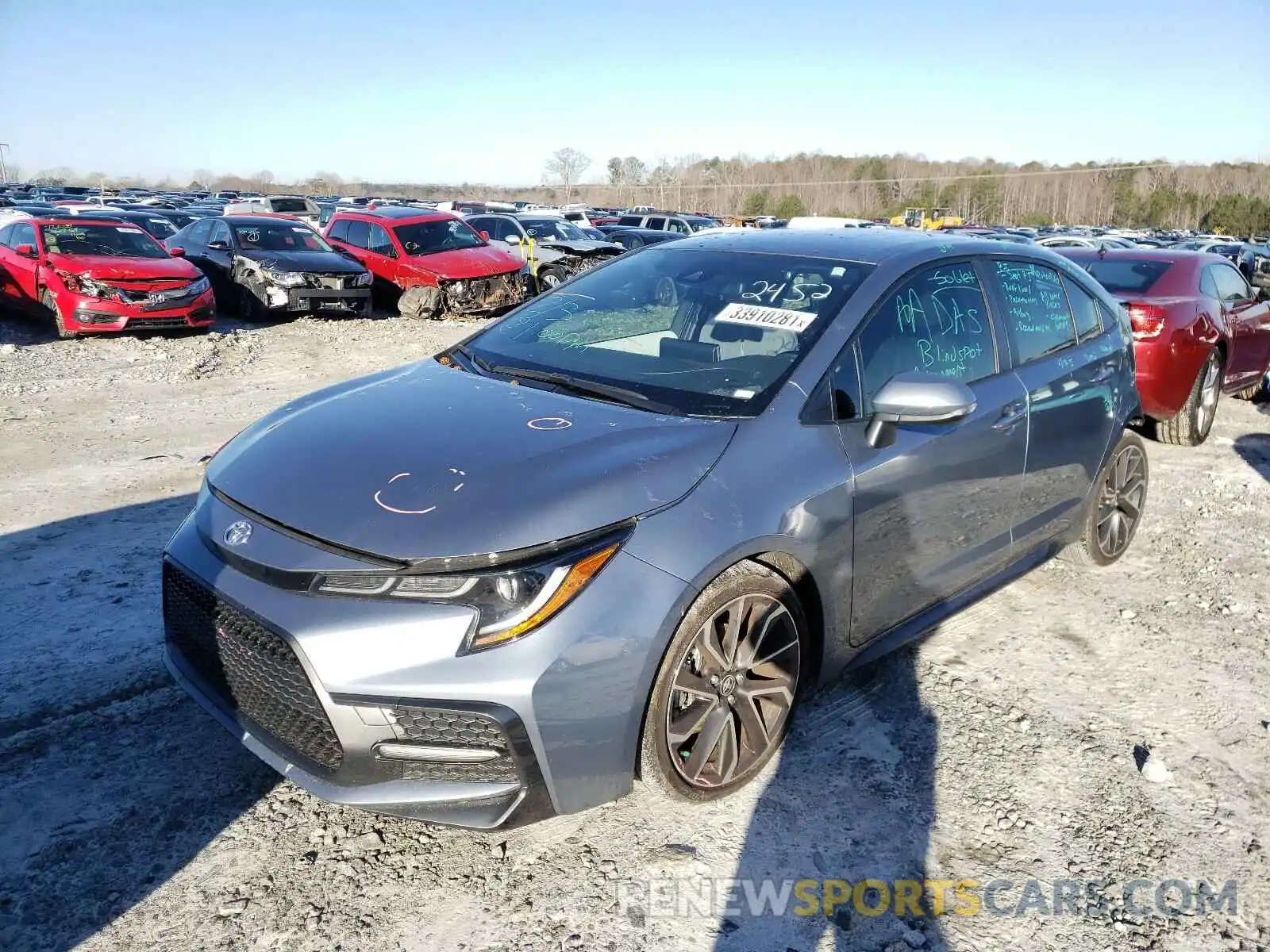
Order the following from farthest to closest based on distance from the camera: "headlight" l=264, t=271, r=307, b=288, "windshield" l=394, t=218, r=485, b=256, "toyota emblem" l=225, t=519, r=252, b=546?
"windshield" l=394, t=218, r=485, b=256 < "headlight" l=264, t=271, r=307, b=288 < "toyota emblem" l=225, t=519, r=252, b=546

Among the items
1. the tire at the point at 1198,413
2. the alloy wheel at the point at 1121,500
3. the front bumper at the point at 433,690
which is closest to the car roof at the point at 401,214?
the tire at the point at 1198,413

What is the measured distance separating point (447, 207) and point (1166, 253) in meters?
27.9

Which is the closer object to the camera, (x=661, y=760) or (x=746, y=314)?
(x=661, y=760)

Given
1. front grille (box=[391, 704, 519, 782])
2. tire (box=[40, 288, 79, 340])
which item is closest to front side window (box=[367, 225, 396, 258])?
tire (box=[40, 288, 79, 340])

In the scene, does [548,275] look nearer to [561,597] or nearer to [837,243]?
[837,243]

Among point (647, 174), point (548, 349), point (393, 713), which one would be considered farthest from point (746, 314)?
point (647, 174)

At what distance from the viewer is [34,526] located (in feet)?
16.1

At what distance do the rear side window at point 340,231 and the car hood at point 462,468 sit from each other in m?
13.1

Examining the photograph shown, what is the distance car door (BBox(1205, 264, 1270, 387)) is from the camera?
7.82m

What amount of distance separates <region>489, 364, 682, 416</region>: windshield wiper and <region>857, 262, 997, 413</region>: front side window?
2.47ft

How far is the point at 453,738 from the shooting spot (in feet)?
7.41

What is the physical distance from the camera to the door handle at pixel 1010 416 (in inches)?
143

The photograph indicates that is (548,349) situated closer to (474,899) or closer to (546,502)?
(546,502)

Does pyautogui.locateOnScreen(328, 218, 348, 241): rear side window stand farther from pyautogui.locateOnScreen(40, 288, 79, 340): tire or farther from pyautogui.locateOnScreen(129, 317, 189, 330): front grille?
pyautogui.locateOnScreen(40, 288, 79, 340): tire
